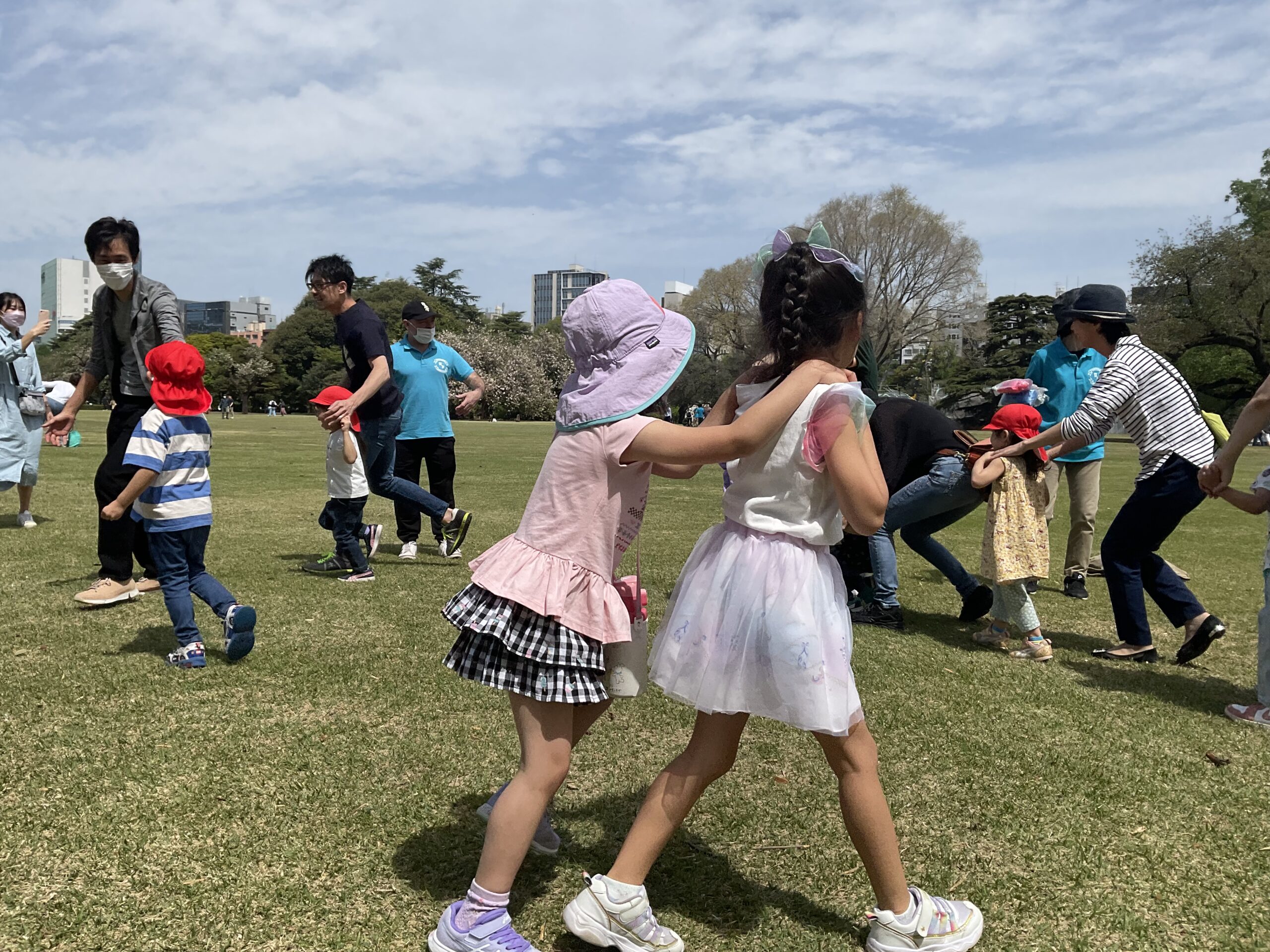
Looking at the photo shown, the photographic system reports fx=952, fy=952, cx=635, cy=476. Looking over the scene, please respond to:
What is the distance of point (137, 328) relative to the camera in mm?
5684

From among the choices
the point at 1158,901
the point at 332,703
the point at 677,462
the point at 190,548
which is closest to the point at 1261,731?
the point at 1158,901

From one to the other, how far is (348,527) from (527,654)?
5.09m

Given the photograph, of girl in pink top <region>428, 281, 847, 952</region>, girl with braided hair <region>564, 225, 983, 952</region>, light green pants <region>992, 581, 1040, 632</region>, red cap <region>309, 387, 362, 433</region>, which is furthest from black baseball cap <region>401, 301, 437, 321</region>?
girl with braided hair <region>564, 225, 983, 952</region>

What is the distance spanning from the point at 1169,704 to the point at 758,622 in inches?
131

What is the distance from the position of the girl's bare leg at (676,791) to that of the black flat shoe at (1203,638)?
153 inches

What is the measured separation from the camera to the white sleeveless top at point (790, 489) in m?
2.46

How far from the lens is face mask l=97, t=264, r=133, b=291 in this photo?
5387mm

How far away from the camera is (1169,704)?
4668 millimetres

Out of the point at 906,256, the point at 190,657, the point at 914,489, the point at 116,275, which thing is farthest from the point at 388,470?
the point at 906,256

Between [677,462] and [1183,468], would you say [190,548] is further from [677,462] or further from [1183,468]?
[1183,468]

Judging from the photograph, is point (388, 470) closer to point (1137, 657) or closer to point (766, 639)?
point (1137, 657)

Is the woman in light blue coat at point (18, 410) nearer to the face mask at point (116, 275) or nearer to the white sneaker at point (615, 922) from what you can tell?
the face mask at point (116, 275)

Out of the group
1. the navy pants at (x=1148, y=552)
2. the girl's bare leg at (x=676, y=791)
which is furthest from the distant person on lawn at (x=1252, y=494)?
the girl's bare leg at (x=676, y=791)

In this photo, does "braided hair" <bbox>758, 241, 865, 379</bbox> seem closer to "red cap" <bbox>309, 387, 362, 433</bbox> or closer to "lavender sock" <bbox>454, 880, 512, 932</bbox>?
"lavender sock" <bbox>454, 880, 512, 932</bbox>
